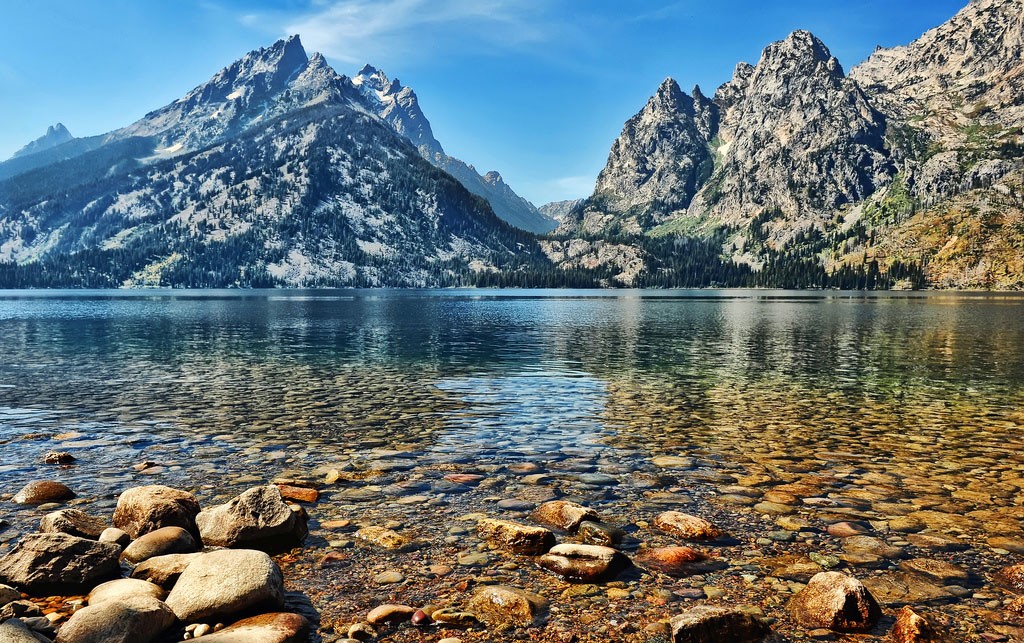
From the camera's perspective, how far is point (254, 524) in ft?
41.8

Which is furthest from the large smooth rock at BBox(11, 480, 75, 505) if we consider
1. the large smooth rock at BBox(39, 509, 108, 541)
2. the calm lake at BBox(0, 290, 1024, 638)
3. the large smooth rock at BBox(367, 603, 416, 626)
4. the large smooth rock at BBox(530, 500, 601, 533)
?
the large smooth rock at BBox(530, 500, 601, 533)

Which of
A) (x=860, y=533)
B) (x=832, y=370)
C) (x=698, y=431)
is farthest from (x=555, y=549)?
(x=832, y=370)

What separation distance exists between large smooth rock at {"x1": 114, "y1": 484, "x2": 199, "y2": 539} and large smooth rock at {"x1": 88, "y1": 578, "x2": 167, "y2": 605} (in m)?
2.83

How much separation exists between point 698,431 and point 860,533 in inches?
451

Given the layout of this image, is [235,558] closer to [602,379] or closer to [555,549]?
[555,549]

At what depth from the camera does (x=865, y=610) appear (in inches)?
375

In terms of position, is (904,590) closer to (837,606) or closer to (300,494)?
(837,606)

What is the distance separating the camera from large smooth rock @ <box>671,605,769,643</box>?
8930 mm

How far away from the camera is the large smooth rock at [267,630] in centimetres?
860

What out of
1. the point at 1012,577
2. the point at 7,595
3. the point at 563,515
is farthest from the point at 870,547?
the point at 7,595

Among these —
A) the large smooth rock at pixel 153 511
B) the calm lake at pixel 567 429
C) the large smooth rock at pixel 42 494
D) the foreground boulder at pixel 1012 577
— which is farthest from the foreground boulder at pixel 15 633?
the foreground boulder at pixel 1012 577

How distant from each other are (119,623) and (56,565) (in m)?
3.29

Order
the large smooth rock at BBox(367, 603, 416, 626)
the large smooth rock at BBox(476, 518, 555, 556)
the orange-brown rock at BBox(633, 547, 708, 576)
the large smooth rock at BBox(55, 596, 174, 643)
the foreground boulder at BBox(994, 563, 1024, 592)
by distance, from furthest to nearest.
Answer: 1. the large smooth rock at BBox(476, 518, 555, 556)
2. the orange-brown rock at BBox(633, 547, 708, 576)
3. the foreground boulder at BBox(994, 563, 1024, 592)
4. the large smooth rock at BBox(367, 603, 416, 626)
5. the large smooth rock at BBox(55, 596, 174, 643)

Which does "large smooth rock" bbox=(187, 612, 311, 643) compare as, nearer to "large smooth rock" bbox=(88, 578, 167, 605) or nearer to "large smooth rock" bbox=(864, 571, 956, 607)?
"large smooth rock" bbox=(88, 578, 167, 605)
